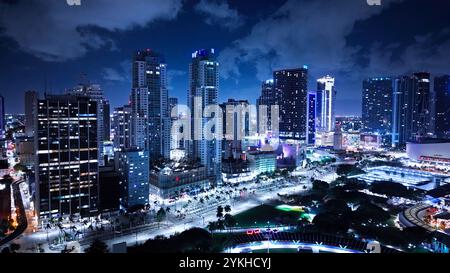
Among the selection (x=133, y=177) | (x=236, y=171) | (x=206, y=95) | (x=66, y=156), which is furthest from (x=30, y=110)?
(x=236, y=171)

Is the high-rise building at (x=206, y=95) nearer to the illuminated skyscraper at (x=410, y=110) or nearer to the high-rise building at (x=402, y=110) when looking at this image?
the illuminated skyscraper at (x=410, y=110)

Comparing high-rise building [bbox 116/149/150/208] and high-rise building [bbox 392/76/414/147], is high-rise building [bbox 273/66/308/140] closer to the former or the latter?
high-rise building [bbox 392/76/414/147]

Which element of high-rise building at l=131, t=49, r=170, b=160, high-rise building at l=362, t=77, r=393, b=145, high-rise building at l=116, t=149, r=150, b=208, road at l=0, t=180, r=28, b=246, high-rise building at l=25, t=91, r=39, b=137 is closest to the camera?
road at l=0, t=180, r=28, b=246

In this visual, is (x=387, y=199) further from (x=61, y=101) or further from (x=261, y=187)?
(x=61, y=101)

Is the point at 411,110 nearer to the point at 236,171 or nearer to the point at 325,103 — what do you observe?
the point at 325,103

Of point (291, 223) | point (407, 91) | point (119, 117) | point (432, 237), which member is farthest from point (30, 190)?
point (407, 91)

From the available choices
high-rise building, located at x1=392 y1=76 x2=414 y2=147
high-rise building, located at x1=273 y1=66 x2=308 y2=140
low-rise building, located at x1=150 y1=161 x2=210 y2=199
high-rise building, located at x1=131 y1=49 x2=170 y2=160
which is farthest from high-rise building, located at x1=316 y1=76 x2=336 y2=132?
low-rise building, located at x1=150 y1=161 x2=210 y2=199

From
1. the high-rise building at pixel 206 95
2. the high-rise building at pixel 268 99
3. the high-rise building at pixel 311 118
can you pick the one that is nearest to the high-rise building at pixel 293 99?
the high-rise building at pixel 268 99
